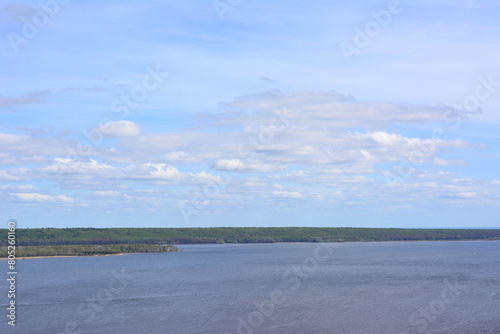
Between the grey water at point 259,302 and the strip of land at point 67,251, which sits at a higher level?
the strip of land at point 67,251

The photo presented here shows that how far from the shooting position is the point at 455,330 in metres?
43.5

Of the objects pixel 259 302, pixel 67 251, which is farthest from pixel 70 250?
pixel 259 302

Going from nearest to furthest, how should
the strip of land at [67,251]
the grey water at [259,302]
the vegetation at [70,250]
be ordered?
the grey water at [259,302]
the strip of land at [67,251]
the vegetation at [70,250]

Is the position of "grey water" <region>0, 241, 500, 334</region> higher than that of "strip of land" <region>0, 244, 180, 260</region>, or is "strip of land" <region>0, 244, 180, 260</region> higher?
"strip of land" <region>0, 244, 180, 260</region>

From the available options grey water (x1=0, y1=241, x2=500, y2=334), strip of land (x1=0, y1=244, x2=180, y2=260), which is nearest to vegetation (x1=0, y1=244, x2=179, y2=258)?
strip of land (x1=0, y1=244, x2=180, y2=260)

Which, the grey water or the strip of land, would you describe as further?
the strip of land

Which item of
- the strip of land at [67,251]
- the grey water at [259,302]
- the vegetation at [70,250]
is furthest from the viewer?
the vegetation at [70,250]

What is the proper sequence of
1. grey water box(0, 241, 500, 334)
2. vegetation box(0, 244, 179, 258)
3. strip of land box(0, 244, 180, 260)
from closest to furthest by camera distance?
1. grey water box(0, 241, 500, 334)
2. strip of land box(0, 244, 180, 260)
3. vegetation box(0, 244, 179, 258)

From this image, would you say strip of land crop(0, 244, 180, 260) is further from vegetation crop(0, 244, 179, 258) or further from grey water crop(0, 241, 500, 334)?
grey water crop(0, 241, 500, 334)

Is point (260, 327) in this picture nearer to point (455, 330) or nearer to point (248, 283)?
point (455, 330)

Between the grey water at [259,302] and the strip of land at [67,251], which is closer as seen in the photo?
the grey water at [259,302]

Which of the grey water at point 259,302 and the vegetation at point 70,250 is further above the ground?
the vegetation at point 70,250

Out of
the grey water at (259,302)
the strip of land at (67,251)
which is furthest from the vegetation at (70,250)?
the grey water at (259,302)

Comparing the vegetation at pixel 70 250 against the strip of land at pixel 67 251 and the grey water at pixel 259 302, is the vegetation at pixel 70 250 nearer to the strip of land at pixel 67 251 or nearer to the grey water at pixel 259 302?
the strip of land at pixel 67 251
